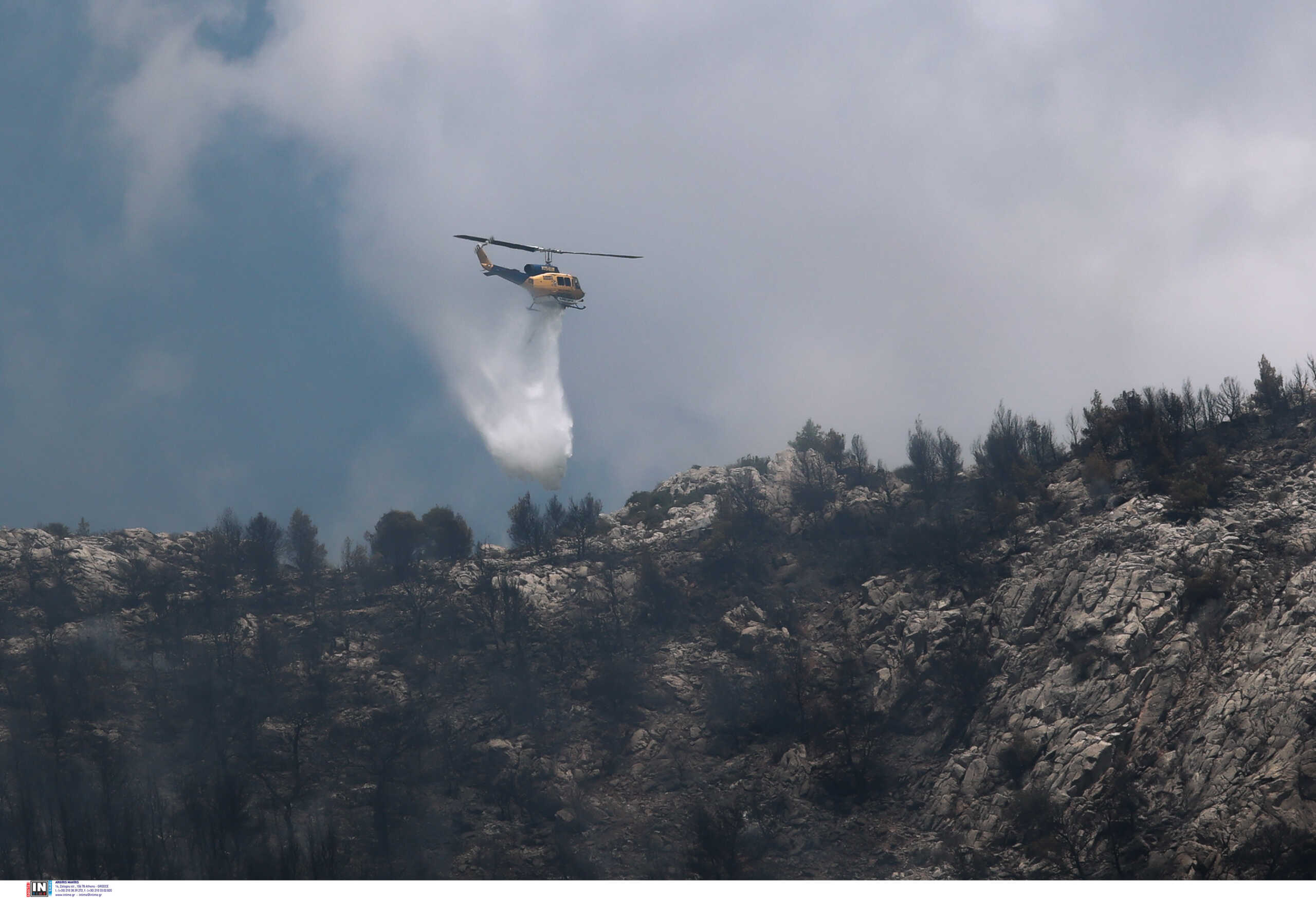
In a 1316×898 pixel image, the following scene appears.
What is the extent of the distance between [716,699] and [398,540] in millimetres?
42495

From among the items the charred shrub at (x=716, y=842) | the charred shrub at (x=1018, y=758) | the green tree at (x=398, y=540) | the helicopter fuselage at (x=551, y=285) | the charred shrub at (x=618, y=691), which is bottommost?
the charred shrub at (x=716, y=842)

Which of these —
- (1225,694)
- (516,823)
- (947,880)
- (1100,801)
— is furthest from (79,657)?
(1225,694)

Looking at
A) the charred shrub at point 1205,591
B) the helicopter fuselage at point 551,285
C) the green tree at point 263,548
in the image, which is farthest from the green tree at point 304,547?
the charred shrub at point 1205,591

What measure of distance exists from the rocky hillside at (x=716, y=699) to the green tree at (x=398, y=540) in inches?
83.3

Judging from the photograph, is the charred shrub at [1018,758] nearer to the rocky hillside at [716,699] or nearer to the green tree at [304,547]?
the rocky hillside at [716,699]

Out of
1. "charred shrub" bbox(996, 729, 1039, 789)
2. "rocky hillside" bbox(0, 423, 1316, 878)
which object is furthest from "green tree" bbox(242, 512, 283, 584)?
"charred shrub" bbox(996, 729, 1039, 789)

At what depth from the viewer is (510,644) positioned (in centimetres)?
10200

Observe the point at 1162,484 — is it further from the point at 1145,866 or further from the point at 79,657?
the point at 79,657

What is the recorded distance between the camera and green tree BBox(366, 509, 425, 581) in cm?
11575

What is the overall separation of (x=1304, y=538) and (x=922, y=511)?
125 feet

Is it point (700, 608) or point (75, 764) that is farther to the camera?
point (700, 608)

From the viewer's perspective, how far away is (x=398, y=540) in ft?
386

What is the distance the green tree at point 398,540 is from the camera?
380 feet

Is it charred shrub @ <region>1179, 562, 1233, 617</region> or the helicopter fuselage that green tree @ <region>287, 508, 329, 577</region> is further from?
charred shrub @ <region>1179, 562, 1233, 617</region>
